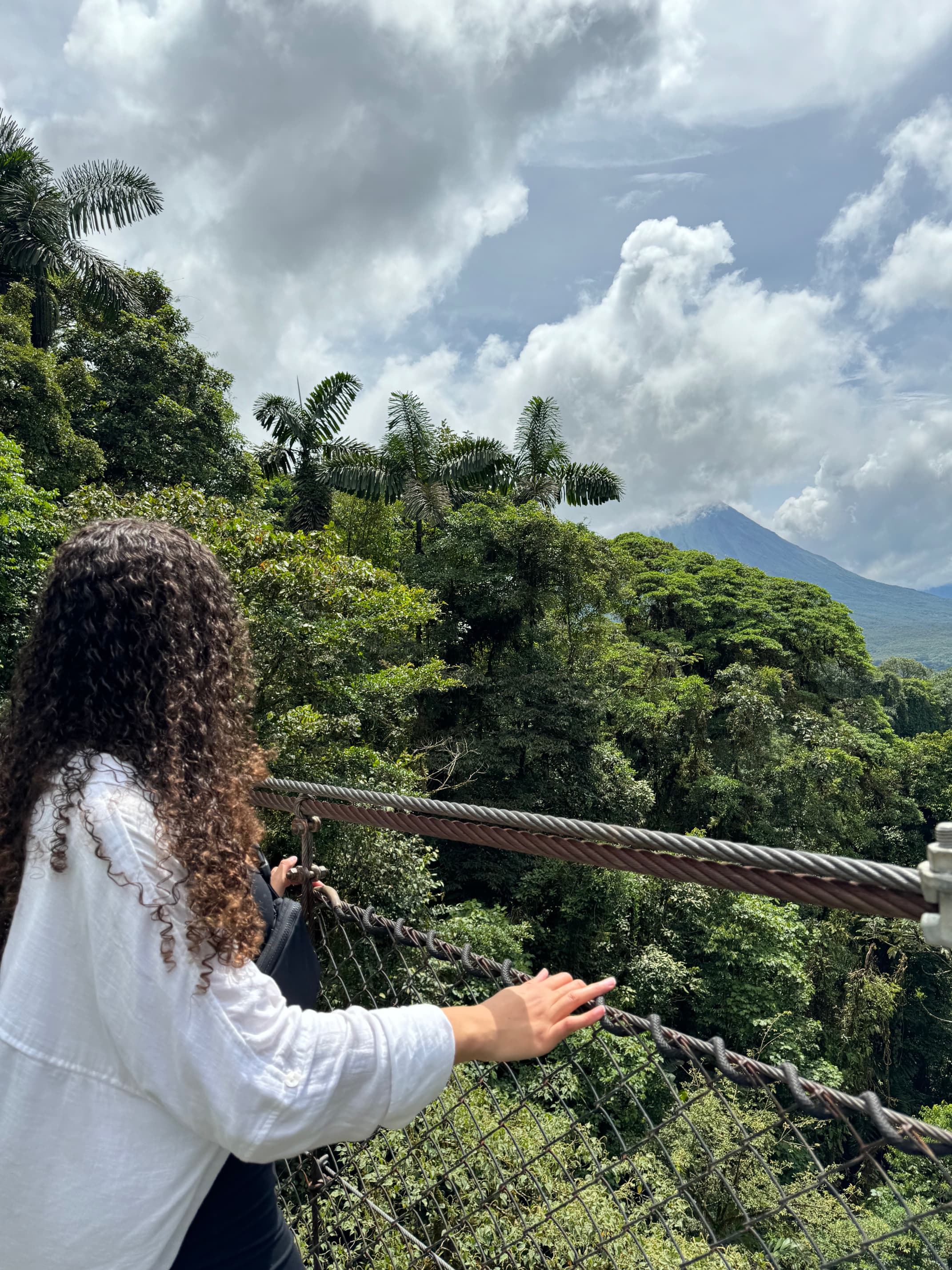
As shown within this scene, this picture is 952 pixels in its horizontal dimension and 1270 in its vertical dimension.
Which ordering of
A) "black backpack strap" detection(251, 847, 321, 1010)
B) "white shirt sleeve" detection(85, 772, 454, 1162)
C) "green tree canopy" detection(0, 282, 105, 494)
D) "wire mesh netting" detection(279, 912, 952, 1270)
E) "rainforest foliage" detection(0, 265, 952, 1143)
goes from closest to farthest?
"white shirt sleeve" detection(85, 772, 454, 1162) → "black backpack strap" detection(251, 847, 321, 1010) → "wire mesh netting" detection(279, 912, 952, 1270) → "rainforest foliage" detection(0, 265, 952, 1143) → "green tree canopy" detection(0, 282, 105, 494)

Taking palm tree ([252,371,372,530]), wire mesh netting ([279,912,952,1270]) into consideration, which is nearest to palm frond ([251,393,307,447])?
palm tree ([252,371,372,530])

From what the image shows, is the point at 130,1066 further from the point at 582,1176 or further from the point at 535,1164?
the point at 582,1176

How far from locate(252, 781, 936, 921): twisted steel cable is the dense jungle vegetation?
682cm

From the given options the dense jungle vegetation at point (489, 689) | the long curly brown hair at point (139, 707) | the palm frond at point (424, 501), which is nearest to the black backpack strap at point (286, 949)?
the long curly brown hair at point (139, 707)

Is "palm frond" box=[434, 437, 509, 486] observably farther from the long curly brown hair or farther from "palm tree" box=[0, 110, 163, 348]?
the long curly brown hair

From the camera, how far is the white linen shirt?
66 cm

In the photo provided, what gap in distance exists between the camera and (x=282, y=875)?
5.30ft

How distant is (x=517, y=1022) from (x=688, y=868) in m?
0.29

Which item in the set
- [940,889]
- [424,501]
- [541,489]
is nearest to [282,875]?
[940,889]

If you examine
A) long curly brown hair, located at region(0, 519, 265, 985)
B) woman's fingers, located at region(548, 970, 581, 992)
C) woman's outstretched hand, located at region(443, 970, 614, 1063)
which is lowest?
woman's outstretched hand, located at region(443, 970, 614, 1063)

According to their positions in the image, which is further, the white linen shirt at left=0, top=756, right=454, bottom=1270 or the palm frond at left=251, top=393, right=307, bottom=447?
the palm frond at left=251, top=393, right=307, bottom=447

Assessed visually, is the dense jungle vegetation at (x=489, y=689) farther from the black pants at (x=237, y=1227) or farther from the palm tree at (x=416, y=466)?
the black pants at (x=237, y=1227)

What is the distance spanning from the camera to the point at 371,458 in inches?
611

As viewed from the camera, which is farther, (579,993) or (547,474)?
(547,474)
